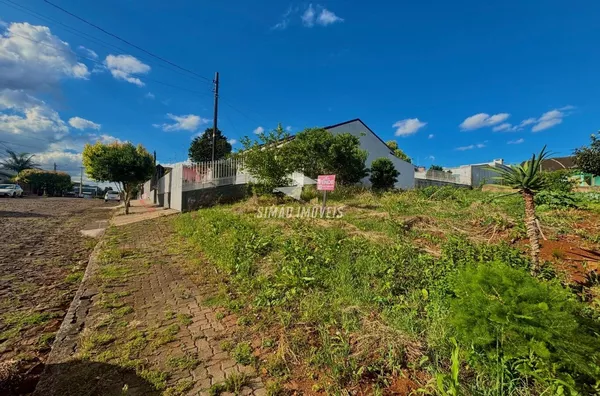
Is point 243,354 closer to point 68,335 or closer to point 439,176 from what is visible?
point 68,335

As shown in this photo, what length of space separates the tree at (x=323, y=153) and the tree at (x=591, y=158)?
1105cm

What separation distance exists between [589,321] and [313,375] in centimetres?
224

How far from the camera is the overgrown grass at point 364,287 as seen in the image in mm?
2248

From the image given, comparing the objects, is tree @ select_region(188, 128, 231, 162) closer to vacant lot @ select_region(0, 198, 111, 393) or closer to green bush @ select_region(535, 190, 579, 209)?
vacant lot @ select_region(0, 198, 111, 393)

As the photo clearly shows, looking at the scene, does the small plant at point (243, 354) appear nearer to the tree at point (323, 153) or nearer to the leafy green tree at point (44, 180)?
the tree at point (323, 153)

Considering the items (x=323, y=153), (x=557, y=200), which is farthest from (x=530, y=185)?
(x=323, y=153)

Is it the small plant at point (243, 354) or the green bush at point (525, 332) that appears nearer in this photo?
the green bush at point (525, 332)

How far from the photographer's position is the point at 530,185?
3.35m

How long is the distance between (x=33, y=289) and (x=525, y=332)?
6.35 meters

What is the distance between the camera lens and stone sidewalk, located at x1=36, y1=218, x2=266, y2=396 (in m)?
2.22

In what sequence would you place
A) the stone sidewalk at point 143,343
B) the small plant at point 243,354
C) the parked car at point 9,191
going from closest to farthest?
the stone sidewalk at point 143,343 < the small plant at point 243,354 < the parked car at point 9,191

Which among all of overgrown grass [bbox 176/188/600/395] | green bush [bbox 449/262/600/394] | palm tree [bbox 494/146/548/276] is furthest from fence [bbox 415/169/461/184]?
green bush [bbox 449/262/600/394]

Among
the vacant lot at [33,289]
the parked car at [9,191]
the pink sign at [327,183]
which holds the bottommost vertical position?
the vacant lot at [33,289]

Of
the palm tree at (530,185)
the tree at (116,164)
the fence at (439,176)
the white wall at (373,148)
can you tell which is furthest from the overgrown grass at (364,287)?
the fence at (439,176)
